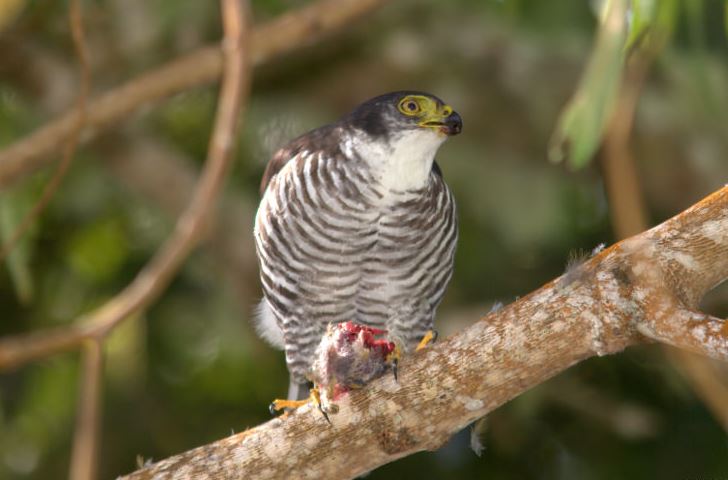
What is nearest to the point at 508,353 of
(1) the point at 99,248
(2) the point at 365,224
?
(2) the point at 365,224

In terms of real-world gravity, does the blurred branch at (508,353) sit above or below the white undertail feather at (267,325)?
Result: below

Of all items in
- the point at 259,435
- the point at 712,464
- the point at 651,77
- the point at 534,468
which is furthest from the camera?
the point at 534,468

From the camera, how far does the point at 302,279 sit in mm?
3752

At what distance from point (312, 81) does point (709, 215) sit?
356 cm

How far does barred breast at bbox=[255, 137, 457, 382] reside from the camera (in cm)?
360

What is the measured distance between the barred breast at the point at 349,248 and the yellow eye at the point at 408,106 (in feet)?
0.67

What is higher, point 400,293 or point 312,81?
point 312,81

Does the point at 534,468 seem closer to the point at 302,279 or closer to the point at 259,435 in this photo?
the point at 302,279

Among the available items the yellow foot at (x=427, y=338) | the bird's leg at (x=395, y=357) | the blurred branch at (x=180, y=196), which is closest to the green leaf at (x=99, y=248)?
the blurred branch at (x=180, y=196)

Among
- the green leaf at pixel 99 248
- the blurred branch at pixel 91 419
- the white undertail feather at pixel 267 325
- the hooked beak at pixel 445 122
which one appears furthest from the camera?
the green leaf at pixel 99 248

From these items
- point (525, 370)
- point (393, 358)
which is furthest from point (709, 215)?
point (393, 358)

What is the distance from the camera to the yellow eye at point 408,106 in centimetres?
360

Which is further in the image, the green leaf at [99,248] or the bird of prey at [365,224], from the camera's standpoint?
the green leaf at [99,248]

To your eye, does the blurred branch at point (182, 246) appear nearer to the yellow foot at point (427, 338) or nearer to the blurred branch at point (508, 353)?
the blurred branch at point (508, 353)
